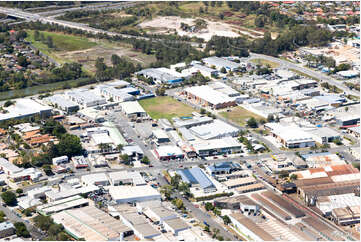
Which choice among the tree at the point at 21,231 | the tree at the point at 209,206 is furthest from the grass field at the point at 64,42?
the tree at the point at 21,231

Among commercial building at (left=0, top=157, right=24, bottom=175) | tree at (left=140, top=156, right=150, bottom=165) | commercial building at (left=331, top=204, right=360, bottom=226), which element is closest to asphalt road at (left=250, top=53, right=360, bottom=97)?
commercial building at (left=331, top=204, right=360, bottom=226)

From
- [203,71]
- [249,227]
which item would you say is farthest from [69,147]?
[203,71]

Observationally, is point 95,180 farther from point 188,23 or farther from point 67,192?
point 188,23

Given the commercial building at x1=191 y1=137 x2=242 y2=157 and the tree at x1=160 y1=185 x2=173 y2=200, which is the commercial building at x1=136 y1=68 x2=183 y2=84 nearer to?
the commercial building at x1=191 y1=137 x2=242 y2=157

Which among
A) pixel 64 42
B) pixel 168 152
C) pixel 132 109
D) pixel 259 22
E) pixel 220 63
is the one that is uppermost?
pixel 259 22

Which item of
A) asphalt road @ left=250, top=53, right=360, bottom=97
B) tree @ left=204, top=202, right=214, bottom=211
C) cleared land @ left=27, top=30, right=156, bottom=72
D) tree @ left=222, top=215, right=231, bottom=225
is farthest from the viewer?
cleared land @ left=27, top=30, right=156, bottom=72

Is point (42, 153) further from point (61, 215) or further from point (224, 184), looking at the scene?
point (224, 184)

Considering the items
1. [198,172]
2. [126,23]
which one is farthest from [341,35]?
[198,172]
